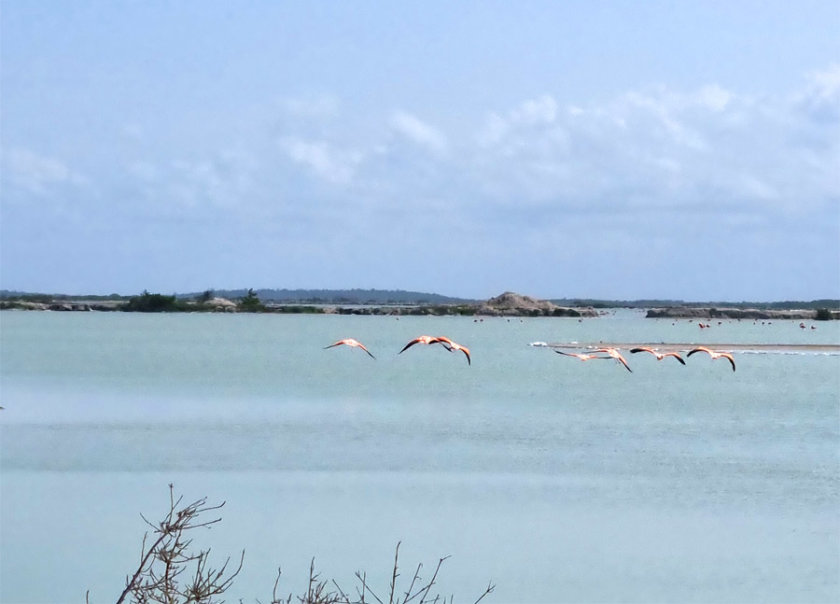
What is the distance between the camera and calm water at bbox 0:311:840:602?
48.5 feet

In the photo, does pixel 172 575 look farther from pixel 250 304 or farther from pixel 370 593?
pixel 250 304


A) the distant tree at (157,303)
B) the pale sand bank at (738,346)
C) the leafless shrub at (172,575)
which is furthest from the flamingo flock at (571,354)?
the distant tree at (157,303)

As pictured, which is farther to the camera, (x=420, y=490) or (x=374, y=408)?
(x=374, y=408)

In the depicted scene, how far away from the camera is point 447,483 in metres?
20.9

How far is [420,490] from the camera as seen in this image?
791 inches

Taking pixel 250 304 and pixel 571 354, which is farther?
pixel 250 304

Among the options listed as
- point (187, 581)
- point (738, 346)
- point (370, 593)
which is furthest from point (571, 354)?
point (738, 346)

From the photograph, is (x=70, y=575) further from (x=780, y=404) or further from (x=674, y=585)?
(x=780, y=404)

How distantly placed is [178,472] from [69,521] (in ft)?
15.7

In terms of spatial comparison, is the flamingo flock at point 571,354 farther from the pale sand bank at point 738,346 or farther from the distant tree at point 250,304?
the distant tree at point 250,304

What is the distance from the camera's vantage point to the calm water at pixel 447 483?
48.5 feet

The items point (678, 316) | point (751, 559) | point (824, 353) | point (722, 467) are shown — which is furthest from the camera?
point (678, 316)

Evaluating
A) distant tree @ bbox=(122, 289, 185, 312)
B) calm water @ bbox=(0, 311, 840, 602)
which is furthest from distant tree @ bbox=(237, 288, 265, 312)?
calm water @ bbox=(0, 311, 840, 602)

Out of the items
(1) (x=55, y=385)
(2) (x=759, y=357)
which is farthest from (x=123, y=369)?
(2) (x=759, y=357)
